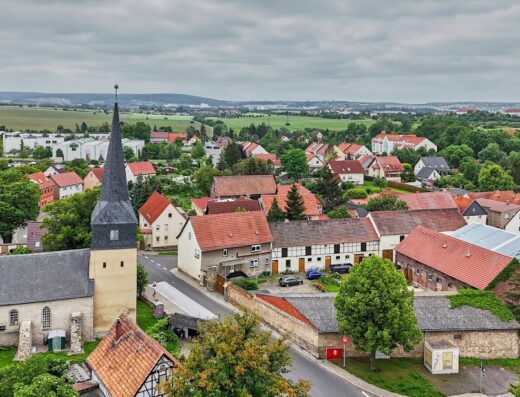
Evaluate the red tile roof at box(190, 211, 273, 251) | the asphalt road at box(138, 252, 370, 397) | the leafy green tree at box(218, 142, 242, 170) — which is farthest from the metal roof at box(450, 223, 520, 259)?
the leafy green tree at box(218, 142, 242, 170)

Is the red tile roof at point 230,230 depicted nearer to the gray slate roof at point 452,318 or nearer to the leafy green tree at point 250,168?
the gray slate roof at point 452,318

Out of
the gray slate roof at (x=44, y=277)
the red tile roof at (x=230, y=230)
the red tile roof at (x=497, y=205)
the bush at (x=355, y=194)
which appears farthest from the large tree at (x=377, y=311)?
the bush at (x=355, y=194)

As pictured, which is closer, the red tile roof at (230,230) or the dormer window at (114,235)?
the dormer window at (114,235)

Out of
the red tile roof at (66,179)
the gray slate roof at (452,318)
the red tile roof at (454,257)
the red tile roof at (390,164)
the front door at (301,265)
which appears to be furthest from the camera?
the red tile roof at (390,164)

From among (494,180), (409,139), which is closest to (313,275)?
(494,180)

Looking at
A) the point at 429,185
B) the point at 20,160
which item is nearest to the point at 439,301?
the point at 429,185

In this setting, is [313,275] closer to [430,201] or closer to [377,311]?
[377,311]

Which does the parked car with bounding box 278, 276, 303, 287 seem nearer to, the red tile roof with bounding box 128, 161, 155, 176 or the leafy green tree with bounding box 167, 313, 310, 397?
the leafy green tree with bounding box 167, 313, 310, 397
